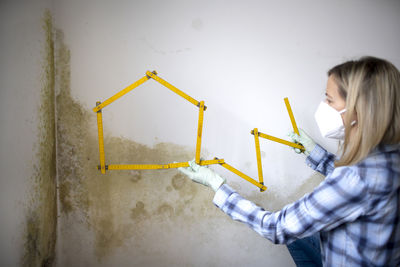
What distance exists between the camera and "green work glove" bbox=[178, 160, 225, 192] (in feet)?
3.43

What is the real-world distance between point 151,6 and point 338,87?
3.71ft

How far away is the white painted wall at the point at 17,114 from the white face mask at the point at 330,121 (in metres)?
1.23

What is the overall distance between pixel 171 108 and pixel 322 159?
887 millimetres

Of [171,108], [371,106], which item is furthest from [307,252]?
[171,108]

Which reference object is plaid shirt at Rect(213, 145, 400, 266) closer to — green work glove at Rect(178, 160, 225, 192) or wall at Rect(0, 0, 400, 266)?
green work glove at Rect(178, 160, 225, 192)

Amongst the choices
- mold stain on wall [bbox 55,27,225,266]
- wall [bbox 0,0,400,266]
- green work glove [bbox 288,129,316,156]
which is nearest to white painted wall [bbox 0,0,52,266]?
wall [bbox 0,0,400,266]

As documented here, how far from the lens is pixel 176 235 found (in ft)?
5.46

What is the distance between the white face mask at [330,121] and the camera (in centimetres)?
95

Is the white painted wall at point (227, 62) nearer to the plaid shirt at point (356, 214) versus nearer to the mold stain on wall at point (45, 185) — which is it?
the mold stain on wall at point (45, 185)

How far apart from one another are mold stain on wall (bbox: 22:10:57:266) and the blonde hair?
133 cm

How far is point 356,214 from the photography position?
0.78 m

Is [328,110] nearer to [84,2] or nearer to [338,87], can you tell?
[338,87]

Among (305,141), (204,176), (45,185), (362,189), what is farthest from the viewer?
(305,141)

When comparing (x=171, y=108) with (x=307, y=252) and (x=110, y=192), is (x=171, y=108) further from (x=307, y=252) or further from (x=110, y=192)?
(x=307, y=252)
